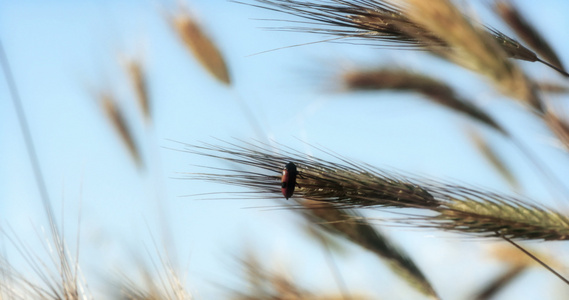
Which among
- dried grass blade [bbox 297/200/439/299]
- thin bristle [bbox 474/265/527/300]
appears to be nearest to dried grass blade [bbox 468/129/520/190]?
thin bristle [bbox 474/265/527/300]

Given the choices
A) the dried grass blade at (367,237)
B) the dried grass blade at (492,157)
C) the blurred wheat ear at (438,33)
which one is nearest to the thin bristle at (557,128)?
the blurred wheat ear at (438,33)

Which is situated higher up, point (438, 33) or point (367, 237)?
point (438, 33)

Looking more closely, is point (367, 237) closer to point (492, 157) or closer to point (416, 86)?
point (416, 86)

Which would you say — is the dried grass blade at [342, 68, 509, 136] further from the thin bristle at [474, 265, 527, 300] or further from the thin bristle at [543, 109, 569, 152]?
the thin bristle at [474, 265, 527, 300]

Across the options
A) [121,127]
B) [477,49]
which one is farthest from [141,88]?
[477,49]

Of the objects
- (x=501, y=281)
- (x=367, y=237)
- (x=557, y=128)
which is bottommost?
(x=501, y=281)

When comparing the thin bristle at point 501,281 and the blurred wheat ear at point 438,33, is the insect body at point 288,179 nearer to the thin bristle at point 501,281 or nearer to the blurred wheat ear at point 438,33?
the blurred wheat ear at point 438,33
